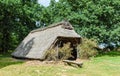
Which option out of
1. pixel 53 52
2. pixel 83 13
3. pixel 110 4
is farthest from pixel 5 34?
pixel 53 52

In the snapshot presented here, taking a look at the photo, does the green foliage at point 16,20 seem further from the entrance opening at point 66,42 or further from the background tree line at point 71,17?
the entrance opening at point 66,42

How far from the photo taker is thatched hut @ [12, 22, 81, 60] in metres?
29.0

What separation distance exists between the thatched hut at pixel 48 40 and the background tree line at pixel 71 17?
26.4 feet

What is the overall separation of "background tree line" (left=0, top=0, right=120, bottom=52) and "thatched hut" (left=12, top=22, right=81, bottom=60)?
26.4 ft

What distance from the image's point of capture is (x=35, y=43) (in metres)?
33.3

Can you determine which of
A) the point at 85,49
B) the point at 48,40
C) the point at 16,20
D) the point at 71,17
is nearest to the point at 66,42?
the point at 48,40

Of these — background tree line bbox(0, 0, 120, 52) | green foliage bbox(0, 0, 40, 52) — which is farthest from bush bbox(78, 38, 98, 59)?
green foliage bbox(0, 0, 40, 52)

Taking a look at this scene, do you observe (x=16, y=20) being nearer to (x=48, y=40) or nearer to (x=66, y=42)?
(x=66, y=42)

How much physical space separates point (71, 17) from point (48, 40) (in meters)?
11.7

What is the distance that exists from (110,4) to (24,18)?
17052mm

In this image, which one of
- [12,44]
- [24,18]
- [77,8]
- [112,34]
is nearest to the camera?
[112,34]

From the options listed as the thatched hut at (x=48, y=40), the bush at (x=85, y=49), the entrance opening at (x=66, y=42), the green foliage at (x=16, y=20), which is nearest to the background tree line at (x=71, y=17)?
the green foliage at (x=16, y=20)

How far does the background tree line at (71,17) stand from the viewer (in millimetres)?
40031

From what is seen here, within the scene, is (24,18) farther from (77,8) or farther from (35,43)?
(35,43)
